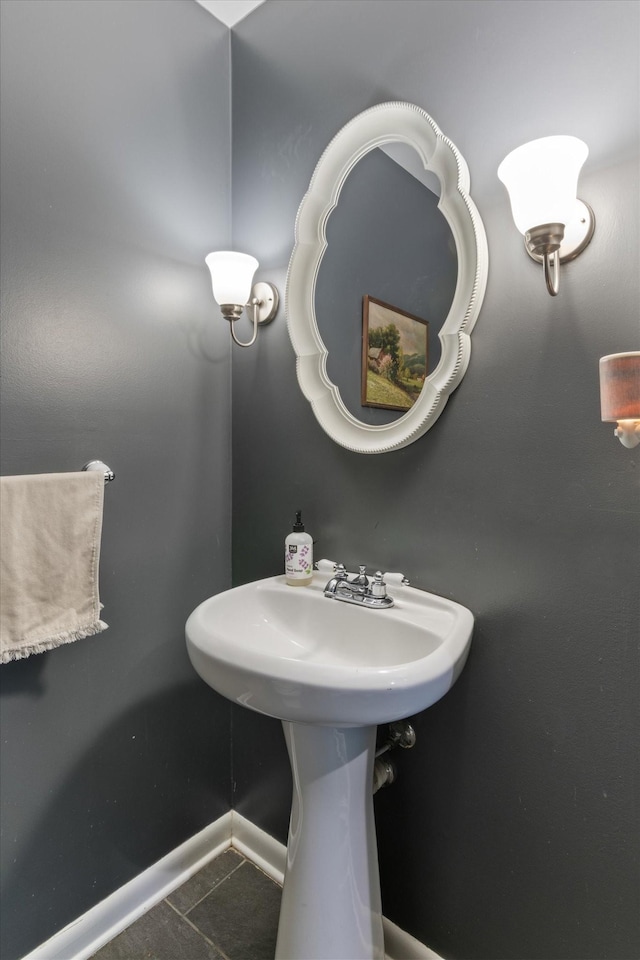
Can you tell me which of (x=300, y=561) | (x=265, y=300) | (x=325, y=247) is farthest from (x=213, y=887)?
(x=325, y=247)

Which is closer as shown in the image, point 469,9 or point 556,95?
point 556,95

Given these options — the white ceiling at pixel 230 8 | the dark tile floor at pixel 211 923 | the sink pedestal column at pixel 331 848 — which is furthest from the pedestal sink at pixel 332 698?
the white ceiling at pixel 230 8

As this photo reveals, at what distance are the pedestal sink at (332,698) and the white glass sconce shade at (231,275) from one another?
2.35 ft

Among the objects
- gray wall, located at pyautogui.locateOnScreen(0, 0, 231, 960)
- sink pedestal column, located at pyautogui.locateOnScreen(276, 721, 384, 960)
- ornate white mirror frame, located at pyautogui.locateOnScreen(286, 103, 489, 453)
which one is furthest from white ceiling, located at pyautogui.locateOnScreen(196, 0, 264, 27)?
sink pedestal column, located at pyautogui.locateOnScreen(276, 721, 384, 960)

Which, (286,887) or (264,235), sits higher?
(264,235)

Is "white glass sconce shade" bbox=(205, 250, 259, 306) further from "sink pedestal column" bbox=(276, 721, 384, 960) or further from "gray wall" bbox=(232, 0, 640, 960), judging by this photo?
"sink pedestal column" bbox=(276, 721, 384, 960)

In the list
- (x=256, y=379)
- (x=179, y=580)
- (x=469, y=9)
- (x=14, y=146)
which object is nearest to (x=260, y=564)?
(x=179, y=580)

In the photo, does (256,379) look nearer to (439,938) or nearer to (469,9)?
(469,9)

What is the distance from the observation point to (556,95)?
2.89 ft

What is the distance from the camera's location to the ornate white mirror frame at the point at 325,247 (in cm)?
98

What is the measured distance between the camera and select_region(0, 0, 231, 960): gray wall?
105 centimetres

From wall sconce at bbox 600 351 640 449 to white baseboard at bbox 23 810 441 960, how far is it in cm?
118

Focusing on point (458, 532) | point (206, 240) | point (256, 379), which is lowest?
point (458, 532)

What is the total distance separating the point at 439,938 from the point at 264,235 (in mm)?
1717
